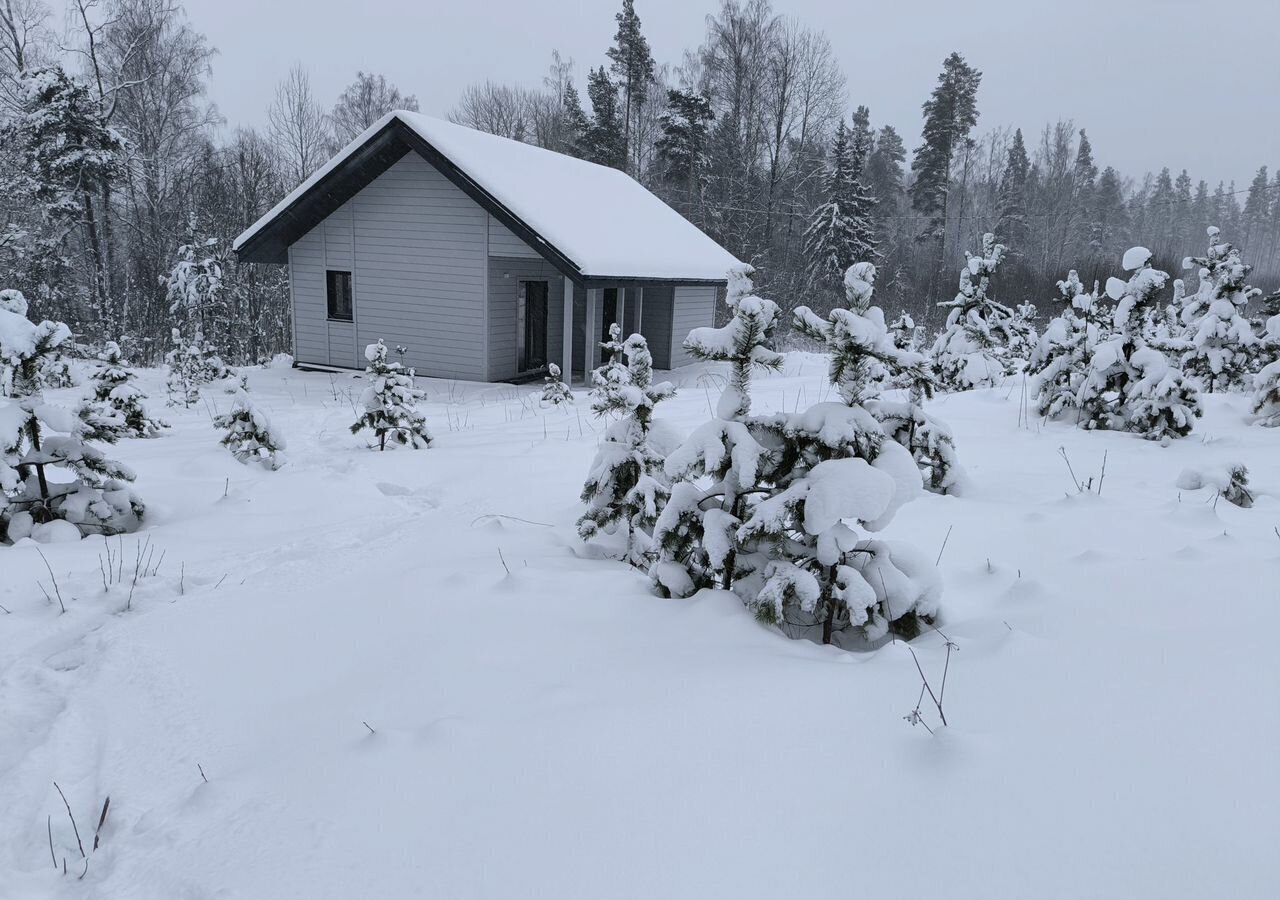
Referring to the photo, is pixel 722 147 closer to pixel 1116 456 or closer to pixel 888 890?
pixel 1116 456

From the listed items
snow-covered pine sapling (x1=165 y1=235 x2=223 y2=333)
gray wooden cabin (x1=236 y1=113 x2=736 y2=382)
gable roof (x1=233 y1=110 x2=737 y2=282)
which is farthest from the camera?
snow-covered pine sapling (x1=165 y1=235 x2=223 y2=333)

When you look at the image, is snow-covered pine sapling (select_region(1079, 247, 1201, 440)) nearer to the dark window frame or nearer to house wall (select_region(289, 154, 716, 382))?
house wall (select_region(289, 154, 716, 382))

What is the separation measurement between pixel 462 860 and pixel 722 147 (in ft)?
121

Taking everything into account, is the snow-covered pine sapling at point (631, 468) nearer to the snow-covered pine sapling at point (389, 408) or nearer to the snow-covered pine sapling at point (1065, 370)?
the snow-covered pine sapling at point (389, 408)

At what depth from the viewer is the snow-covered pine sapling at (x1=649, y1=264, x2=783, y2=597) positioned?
10.1 feet

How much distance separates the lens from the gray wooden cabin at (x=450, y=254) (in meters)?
13.4

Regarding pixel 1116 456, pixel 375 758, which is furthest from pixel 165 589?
pixel 1116 456

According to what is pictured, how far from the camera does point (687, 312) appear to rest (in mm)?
18891

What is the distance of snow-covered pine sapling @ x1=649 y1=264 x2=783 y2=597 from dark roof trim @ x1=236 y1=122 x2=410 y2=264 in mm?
12704

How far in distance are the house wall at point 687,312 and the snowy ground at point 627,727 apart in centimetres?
1420

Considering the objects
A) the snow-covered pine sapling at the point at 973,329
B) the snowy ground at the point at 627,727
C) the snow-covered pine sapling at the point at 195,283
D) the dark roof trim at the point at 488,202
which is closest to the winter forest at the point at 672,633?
the snowy ground at the point at 627,727

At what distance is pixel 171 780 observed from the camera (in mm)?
2361

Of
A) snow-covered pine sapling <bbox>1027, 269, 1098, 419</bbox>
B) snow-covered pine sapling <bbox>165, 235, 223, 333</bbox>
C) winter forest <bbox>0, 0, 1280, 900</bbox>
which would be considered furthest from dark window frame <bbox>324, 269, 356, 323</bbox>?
snow-covered pine sapling <bbox>1027, 269, 1098, 419</bbox>

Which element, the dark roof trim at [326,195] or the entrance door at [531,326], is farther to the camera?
the entrance door at [531,326]
